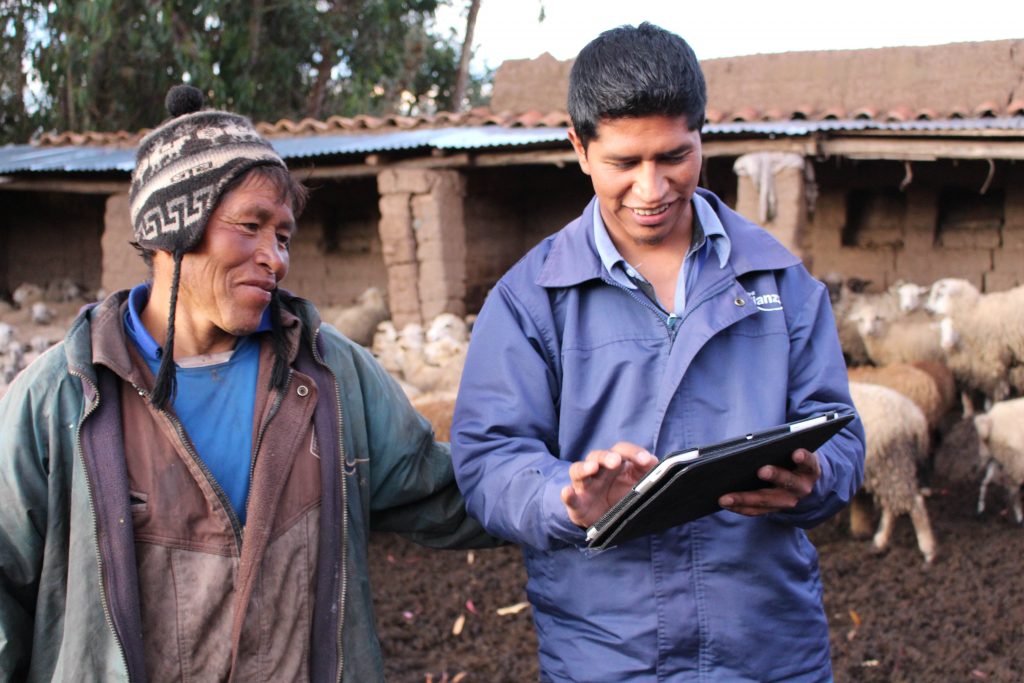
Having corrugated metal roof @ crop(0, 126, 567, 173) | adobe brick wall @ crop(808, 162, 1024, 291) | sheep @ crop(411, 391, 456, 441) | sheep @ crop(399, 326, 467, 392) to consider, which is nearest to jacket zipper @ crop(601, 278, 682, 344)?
sheep @ crop(411, 391, 456, 441)

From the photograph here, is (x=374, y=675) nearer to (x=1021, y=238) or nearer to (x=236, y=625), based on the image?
(x=236, y=625)

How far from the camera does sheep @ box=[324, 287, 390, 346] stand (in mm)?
10766

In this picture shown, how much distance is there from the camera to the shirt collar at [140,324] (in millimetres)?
2006

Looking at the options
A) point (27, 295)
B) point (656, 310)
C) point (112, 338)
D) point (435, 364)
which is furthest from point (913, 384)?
point (27, 295)

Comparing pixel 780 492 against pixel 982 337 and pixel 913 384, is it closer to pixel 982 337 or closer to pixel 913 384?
pixel 913 384

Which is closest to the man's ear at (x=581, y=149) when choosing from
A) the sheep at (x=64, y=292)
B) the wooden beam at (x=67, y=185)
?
the wooden beam at (x=67, y=185)

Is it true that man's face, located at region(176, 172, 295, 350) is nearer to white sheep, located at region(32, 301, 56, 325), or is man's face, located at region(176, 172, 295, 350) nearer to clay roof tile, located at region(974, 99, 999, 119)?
clay roof tile, located at region(974, 99, 999, 119)

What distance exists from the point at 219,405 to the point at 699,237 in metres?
1.04

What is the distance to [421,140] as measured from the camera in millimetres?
9070

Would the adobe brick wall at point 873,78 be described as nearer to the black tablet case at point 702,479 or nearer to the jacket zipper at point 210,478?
the black tablet case at point 702,479

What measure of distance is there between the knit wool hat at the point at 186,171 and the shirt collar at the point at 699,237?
706mm

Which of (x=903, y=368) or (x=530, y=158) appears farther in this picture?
(x=530, y=158)

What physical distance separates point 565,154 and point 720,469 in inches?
291

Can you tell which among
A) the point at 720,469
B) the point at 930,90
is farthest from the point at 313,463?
the point at 930,90
